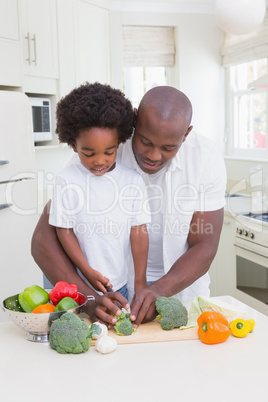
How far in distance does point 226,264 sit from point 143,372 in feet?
8.01

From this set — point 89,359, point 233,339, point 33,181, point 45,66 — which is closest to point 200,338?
point 233,339

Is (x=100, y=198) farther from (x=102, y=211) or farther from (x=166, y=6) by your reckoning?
(x=166, y=6)

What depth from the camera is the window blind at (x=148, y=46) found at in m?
4.46

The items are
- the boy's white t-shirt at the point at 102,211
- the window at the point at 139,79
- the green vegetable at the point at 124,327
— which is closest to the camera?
the green vegetable at the point at 124,327

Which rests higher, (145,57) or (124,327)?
(145,57)

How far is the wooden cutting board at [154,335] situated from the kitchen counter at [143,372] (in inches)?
0.7

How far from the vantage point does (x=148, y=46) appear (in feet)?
14.9

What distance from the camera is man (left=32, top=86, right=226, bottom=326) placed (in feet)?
4.22

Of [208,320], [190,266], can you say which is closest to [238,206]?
[190,266]

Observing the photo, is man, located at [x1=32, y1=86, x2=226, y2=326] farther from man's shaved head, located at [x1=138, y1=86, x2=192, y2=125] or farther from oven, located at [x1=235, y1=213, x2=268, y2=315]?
oven, located at [x1=235, y1=213, x2=268, y2=315]

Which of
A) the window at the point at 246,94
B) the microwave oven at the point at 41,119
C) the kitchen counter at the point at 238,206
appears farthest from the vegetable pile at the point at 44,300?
the window at the point at 246,94

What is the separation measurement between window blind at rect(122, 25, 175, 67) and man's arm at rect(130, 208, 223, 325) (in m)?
3.30

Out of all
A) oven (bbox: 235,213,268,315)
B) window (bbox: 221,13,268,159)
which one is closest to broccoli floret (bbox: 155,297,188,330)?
oven (bbox: 235,213,268,315)

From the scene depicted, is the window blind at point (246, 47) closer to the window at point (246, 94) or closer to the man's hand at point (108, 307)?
the window at point (246, 94)
